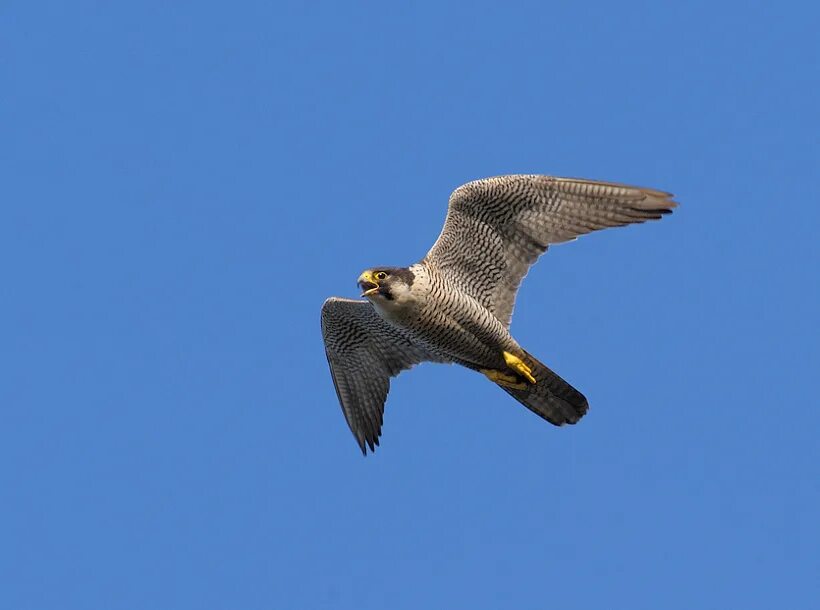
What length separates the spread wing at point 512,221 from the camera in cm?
1830

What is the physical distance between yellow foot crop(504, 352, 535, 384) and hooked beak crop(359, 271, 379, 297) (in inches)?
84.0

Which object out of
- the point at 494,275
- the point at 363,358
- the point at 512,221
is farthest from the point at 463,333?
the point at 363,358

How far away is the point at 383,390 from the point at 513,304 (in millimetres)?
2558

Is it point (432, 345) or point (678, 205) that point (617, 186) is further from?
point (432, 345)

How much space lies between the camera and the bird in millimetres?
18062

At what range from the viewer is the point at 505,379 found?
62.6 ft

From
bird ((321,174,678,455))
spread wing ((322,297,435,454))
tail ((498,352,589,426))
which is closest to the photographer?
bird ((321,174,678,455))

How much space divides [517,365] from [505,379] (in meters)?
0.38

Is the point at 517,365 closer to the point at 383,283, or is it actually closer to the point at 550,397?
the point at 550,397

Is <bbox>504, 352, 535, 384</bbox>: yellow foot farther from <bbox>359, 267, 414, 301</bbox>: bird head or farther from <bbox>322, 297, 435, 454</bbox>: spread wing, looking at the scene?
<bbox>359, 267, 414, 301</bbox>: bird head

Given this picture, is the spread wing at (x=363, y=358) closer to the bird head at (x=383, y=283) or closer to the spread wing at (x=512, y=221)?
the spread wing at (x=512, y=221)

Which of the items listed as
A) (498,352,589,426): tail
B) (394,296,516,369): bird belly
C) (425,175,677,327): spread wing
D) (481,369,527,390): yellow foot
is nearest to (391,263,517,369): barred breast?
(394,296,516,369): bird belly

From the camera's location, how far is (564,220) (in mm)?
18609

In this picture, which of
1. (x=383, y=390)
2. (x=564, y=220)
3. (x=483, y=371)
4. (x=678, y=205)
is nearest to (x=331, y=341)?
(x=383, y=390)
